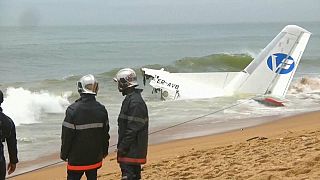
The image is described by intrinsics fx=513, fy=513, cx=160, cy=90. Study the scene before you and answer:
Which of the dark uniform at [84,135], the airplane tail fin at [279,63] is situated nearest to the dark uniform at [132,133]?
the dark uniform at [84,135]

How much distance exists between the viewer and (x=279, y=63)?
14.2 metres

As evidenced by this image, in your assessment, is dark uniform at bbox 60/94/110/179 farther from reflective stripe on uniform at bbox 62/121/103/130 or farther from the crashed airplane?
the crashed airplane

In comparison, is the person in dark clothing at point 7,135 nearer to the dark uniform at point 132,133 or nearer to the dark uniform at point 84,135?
the dark uniform at point 84,135

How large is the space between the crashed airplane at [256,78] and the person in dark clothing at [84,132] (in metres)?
9.99

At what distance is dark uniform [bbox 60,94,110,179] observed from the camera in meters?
4.39

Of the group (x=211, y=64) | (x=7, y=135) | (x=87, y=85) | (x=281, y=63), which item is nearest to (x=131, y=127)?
(x=87, y=85)

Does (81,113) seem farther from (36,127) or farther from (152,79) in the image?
(152,79)

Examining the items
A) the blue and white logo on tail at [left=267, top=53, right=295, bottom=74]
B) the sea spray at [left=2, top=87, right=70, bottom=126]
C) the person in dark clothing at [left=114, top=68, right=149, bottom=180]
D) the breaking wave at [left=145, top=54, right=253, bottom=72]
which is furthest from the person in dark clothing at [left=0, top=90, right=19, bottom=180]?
the breaking wave at [left=145, top=54, right=253, bottom=72]

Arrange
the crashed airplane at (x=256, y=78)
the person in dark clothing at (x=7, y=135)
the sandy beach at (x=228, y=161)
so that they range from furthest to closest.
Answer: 1. the crashed airplane at (x=256, y=78)
2. the sandy beach at (x=228, y=161)
3. the person in dark clothing at (x=7, y=135)

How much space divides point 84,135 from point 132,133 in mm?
434

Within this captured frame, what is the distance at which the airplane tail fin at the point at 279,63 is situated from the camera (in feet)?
45.7

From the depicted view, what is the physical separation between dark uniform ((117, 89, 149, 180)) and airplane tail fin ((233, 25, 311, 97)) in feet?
31.9

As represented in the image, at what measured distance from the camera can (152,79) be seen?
15.1 m

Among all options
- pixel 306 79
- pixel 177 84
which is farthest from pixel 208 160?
pixel 306 79
